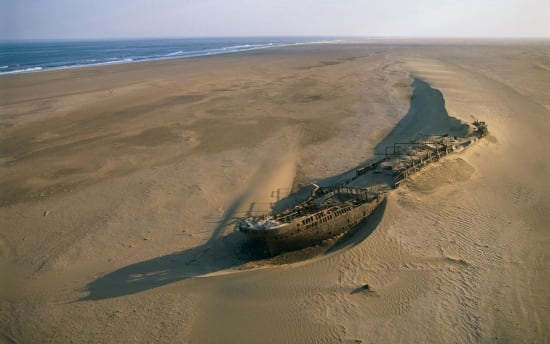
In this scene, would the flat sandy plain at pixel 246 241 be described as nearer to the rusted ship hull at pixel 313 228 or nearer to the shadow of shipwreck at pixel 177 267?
the shadow of shipwreck at pixel 177 267

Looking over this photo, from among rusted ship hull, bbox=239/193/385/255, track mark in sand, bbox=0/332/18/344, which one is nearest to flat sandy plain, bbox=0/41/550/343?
track mark in sand, bbox=0/332/18/344

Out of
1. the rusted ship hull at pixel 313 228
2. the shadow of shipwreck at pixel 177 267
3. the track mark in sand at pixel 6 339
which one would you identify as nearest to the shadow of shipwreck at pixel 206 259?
the shadow of shipwreck at pixel 177 267

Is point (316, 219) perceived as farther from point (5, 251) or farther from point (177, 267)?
point (5, 251)

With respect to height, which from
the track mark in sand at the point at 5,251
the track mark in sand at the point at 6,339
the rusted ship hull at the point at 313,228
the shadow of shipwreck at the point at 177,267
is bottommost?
the track mark in sand at the point at 6,339

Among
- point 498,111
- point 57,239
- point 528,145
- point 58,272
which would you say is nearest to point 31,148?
point 57,239

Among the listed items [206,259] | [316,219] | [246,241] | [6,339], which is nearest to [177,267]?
[206,259]

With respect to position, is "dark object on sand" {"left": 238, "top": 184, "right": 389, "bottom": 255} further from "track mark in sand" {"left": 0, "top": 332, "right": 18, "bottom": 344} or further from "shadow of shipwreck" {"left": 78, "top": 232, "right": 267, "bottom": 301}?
"track mark in sand" {"left": 0, "top": 332, "right": 18, "bottom": 344}
